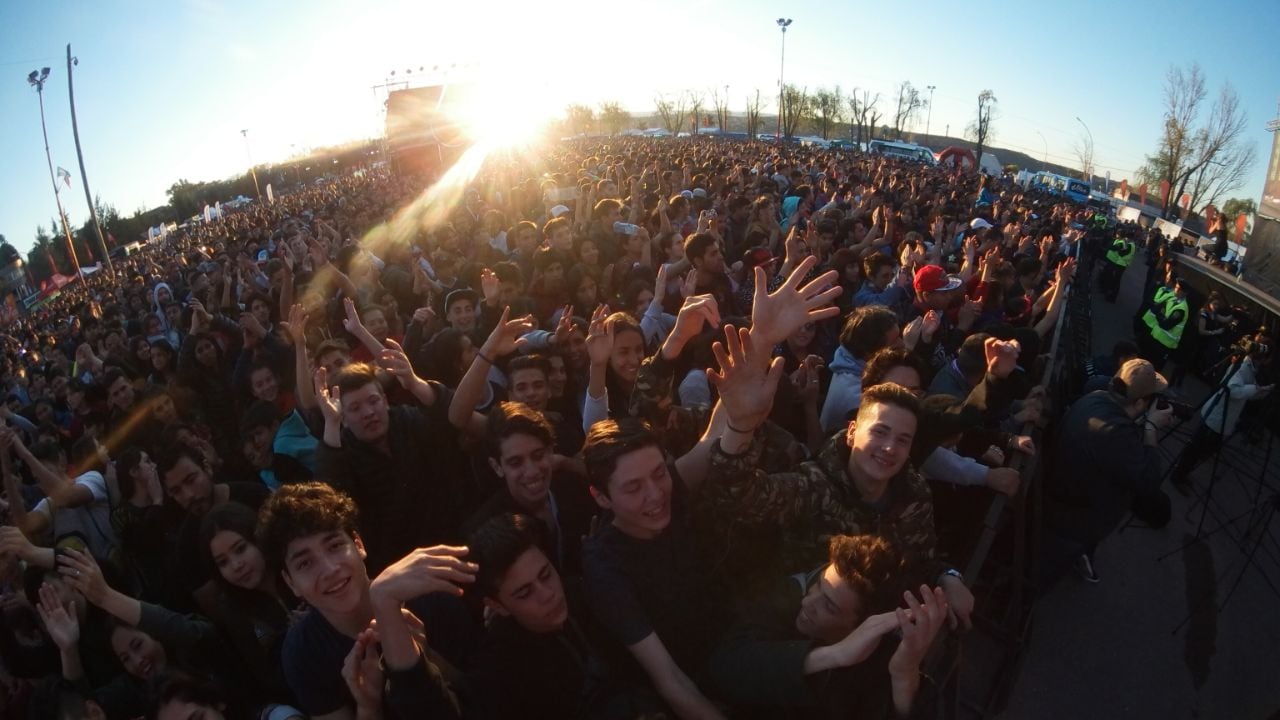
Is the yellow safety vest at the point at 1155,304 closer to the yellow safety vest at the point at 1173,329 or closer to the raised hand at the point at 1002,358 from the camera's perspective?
the yellow safety vest at the point at 1173,329

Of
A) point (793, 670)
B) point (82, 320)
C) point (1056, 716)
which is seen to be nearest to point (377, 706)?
point (793, 670)

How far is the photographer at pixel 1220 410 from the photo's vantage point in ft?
18.9

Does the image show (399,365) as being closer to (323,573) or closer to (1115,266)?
(323,573)

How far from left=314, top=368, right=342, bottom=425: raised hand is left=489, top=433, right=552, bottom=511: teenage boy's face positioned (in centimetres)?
95

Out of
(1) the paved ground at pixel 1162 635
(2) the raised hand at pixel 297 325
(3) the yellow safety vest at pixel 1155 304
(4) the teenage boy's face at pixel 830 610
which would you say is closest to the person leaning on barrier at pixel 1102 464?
(1) the paved ground at pixel 1162 635

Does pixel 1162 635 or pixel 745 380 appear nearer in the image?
pixel 745 380

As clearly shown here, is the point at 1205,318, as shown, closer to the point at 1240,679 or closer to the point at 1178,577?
the point at 1178,577

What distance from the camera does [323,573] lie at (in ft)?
6.38

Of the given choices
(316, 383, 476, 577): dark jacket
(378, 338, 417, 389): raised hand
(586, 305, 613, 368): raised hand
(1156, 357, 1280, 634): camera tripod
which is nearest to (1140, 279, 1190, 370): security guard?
(1156, 357, 1280, 634): camera tripod

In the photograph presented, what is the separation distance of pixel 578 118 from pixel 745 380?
88.3 meters

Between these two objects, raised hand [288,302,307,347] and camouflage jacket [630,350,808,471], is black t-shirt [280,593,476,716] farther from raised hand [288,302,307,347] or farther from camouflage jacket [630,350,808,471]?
raised hand [288,302,307,347]

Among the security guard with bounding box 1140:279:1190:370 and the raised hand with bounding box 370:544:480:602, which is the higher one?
the raised hand with bounding box 370:544:480:602

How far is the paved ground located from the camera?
359cm

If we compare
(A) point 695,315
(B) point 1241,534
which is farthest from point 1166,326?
(A) point 695,315
